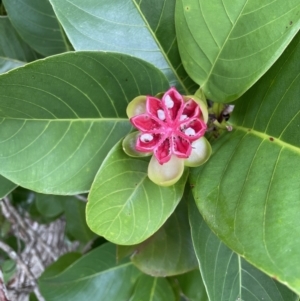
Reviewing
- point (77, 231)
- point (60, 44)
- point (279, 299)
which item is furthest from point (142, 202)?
point (77, 231)

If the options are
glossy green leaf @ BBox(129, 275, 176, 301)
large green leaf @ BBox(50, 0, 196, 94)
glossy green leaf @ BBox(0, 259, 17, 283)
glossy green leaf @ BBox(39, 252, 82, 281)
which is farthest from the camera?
glossy green leaf @ BBox(0, 259, 17, 283)

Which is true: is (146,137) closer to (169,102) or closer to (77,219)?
(169,102)

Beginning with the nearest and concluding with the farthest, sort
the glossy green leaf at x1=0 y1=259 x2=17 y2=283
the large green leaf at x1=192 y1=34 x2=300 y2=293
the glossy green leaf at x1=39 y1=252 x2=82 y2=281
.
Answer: the large green leaf at x1=192 y1=34 x2=300 y2=293, the glossy green leaf at x1=39 y1=252 x2=82 y2=281, the glossy green leaf at x1=0 y1=259 x2=17 y2=283

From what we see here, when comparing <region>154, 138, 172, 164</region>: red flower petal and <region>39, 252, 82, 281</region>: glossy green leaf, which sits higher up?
<region>154, 138, 172, 164</region>: red flower petal

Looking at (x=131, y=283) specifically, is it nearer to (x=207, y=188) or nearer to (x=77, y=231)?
(x=77, y=231)

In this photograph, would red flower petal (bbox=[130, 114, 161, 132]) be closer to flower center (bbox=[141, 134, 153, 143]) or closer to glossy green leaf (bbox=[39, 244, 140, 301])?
flower center (bbox=[141, 134, 153, 143])

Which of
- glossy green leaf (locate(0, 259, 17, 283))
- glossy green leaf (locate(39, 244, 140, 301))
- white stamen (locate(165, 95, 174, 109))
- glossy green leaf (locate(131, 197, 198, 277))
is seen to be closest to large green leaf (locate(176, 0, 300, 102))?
white stamen (locate(165, 95, 174, 109))

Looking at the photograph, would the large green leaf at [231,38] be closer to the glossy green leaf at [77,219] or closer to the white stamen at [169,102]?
the white stamen at [169,102]
